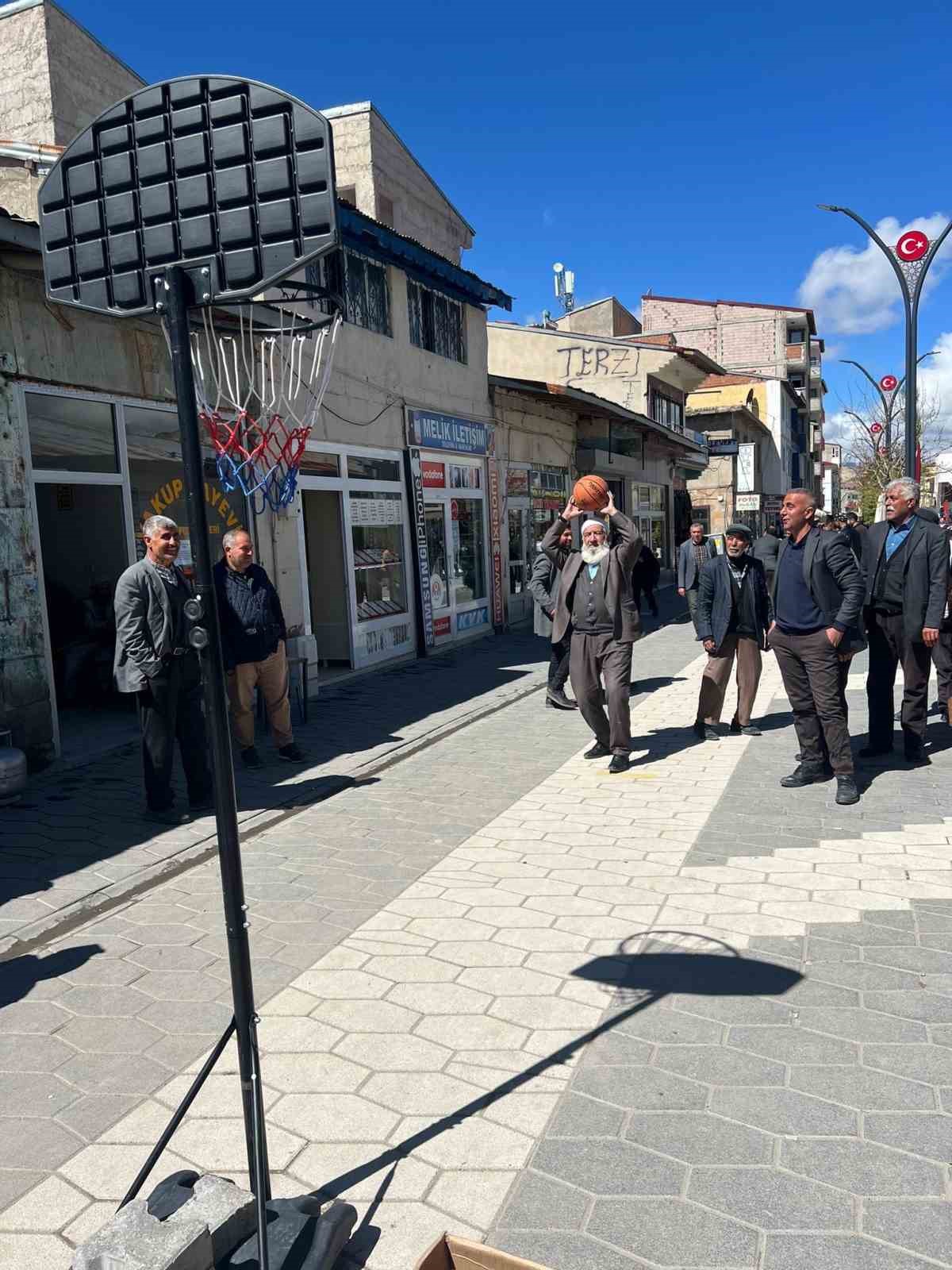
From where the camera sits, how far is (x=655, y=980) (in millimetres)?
3646

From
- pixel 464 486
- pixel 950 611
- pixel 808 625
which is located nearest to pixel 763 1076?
pixel 808 625

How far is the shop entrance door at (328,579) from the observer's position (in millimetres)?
11664

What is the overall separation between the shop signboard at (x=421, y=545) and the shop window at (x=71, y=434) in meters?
5.45

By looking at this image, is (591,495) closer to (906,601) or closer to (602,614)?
(602,614)

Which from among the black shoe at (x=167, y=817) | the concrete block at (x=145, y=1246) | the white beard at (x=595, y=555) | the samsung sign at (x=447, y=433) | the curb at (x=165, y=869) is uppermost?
the samsung sign at (x=447, y=433)

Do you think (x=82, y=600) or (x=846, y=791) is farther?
(x=82, y=600)

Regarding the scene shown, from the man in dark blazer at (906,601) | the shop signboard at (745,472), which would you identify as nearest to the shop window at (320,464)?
the man in dark blazer at (906,601)

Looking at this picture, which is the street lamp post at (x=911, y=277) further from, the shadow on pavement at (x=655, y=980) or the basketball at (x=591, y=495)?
the shadow on pavement at (x=655, y=980)

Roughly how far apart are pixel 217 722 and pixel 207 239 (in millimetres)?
1093

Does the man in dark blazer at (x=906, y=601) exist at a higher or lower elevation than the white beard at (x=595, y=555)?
lower

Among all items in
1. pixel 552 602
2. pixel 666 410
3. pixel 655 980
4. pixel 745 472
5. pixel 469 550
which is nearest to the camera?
pixel 655 980

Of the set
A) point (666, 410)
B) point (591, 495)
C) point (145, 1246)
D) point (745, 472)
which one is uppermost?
point (666, 410)

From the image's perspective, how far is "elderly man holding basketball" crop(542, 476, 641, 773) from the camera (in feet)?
22.5

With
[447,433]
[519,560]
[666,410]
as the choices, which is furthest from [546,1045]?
[666,410]
